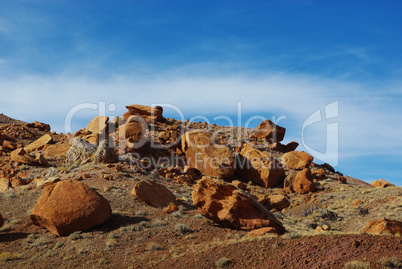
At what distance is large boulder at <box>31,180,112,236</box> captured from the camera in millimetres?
17047

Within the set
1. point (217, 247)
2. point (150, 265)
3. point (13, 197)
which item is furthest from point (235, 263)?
point (13, 197)

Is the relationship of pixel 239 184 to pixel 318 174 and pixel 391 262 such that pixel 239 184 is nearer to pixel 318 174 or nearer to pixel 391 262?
pixel 318 174

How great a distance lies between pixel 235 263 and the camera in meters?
12.3

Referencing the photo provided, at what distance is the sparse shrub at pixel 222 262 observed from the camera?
12223 mm

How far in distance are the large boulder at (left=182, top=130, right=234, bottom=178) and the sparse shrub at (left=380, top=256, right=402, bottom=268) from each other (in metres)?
24.9

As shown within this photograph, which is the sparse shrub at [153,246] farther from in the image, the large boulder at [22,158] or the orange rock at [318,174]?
the orange rock at [318,174]

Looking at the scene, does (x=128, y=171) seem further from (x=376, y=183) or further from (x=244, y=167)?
(x=376, y=183)

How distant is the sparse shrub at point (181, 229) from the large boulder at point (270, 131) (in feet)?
100

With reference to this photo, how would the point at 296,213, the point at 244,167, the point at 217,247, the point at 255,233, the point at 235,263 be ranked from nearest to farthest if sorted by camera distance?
1. the point at 235,263
2. the point at 217,247
3. the point at 255,233
4. the point at 296,213
5. the point at 244,167

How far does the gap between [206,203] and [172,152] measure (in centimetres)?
2069

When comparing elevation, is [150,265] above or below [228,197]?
below

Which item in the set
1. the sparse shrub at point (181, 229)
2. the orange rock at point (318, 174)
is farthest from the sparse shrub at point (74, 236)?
the orange rock at point (318, 174)

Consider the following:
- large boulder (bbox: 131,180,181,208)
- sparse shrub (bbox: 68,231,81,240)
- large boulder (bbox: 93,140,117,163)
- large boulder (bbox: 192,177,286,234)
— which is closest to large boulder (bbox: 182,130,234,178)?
large boulder (bbox: 93,140,117,163)

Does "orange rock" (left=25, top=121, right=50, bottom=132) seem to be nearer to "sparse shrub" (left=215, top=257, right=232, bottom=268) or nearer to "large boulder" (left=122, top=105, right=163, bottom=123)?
"large boulder" (left=122, top=105, right=163, bottom=123)
